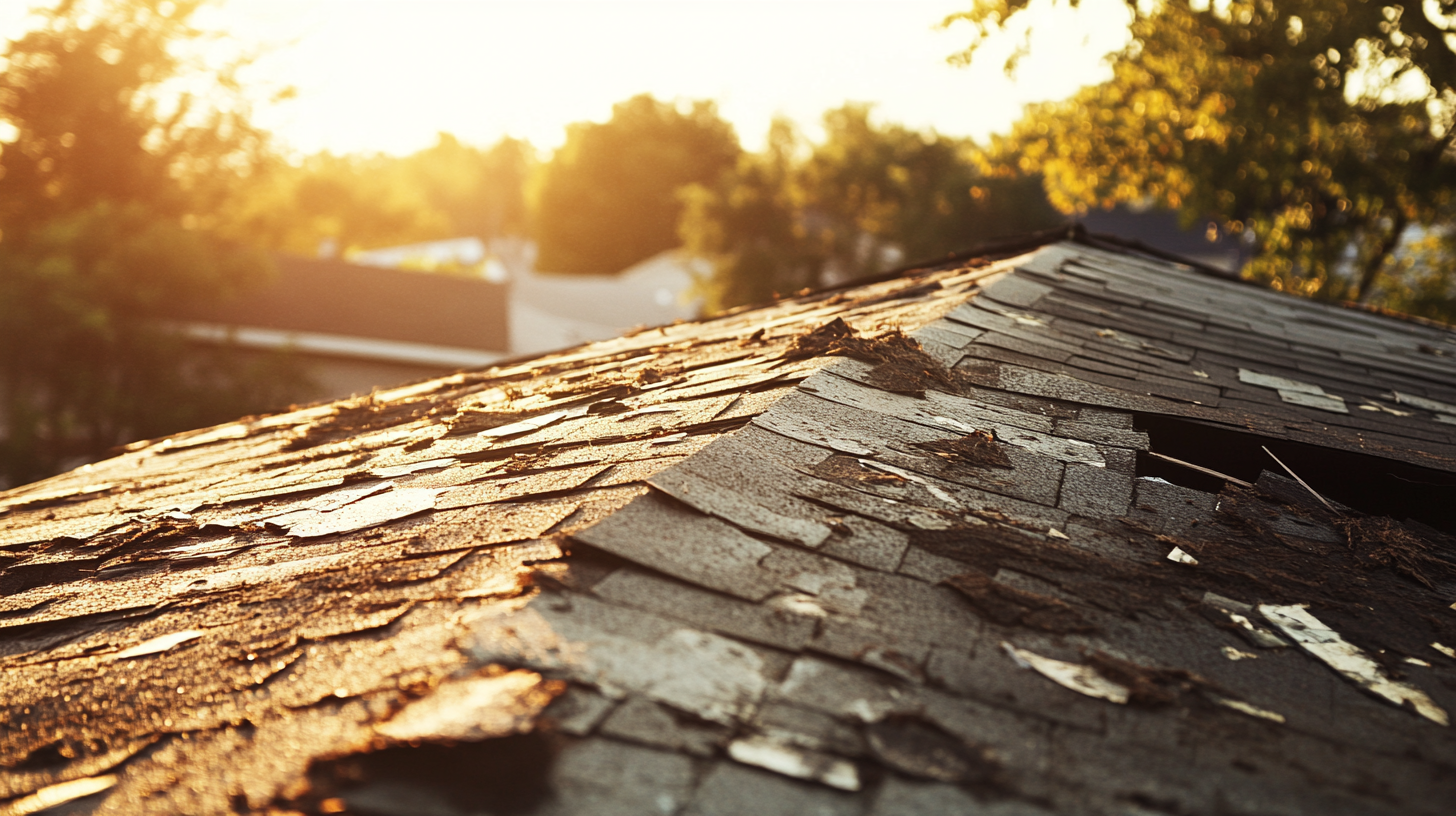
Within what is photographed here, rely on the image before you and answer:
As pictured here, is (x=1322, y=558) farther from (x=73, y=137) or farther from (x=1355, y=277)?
(x=73, y=137)

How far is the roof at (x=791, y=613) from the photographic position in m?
1.30

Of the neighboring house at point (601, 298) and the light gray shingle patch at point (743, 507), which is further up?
the light gray shingle patch at point (743, 507)

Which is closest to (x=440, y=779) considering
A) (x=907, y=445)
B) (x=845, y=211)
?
(x=907, y=445)

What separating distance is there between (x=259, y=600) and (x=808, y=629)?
1367mm

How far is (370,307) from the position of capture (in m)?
22.7

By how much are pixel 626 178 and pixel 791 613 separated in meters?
Answer: 56.0

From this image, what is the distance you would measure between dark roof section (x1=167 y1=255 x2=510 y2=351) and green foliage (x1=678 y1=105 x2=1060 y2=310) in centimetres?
1258

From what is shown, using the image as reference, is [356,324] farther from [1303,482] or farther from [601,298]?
[1303,482]

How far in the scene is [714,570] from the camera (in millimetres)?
1701

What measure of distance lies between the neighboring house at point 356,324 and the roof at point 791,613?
19086 mm

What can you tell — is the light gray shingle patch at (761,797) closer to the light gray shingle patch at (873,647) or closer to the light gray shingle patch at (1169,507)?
the light gray shingle patch at (873,647)

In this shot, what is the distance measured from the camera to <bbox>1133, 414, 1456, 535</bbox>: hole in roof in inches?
109

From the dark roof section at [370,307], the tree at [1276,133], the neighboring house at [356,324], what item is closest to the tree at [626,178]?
the dark roof section at [370,307]

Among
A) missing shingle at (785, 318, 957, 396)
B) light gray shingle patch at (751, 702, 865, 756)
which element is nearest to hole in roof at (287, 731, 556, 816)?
light gray shingle patch at (751, 702, 865, 756)
